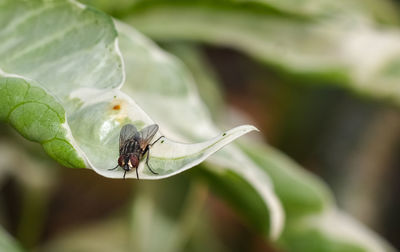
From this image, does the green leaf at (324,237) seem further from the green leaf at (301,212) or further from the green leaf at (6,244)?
the green leaf at (6,244)

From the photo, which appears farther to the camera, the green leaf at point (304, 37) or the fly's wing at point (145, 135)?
the green leaf at point (304, 37)

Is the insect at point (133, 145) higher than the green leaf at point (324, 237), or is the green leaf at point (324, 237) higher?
the insect at point (133, 145)

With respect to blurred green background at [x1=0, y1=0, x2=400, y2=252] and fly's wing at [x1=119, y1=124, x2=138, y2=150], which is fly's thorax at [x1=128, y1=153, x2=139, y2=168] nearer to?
fly's wing at [x1=119, y1=124, x2=138, y2=150]

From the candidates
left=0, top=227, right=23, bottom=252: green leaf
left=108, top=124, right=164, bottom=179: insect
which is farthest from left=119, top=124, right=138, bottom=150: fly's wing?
left=0, top=227, right=23, bottom=252: green leaf

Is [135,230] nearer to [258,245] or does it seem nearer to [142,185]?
[142,185]

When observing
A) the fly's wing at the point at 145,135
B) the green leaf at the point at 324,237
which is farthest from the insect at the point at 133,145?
the green leaf at the point at 324,237

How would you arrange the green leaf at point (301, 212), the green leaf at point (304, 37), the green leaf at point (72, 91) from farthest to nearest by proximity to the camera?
the green leaf at point (304, 37)
the green leaf at point (301, 212)
the green leaf at point (72, 91)

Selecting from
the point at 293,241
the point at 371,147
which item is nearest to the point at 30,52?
the point at 293,241

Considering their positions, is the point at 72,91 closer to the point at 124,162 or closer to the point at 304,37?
the point at 124,162
